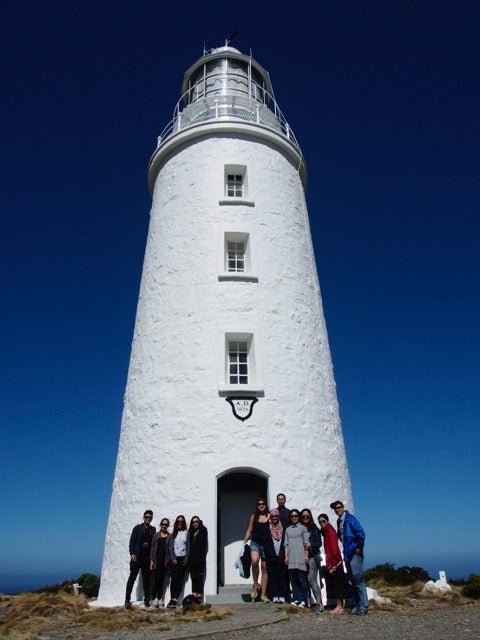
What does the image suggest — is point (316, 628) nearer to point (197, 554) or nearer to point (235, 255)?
point (197, 554)

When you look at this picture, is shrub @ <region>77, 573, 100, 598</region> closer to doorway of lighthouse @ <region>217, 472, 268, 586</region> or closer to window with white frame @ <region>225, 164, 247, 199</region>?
doorway of lighthouse @ <region>217, 472, 268, 586</region>

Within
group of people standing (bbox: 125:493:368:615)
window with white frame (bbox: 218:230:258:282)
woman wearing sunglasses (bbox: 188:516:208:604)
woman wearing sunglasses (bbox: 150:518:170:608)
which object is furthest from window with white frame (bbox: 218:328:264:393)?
woman wearing sunglasses (bbox: 150:518:170:608)

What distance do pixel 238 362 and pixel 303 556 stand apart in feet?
17.2

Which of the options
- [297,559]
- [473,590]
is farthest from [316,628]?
[473,590]

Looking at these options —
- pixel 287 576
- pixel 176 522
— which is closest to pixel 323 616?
pixel 287 576

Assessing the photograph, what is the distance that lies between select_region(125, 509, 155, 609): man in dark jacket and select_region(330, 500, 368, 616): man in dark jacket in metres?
3.99

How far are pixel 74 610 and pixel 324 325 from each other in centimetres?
926

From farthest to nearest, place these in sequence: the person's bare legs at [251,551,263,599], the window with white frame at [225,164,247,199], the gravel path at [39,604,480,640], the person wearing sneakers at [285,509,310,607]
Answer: the window with white frame at [225,164,247,199] < the person's bare legs at [251,551,263,599] < the person wearing sneakers at [285,509,310,607] < the gravel path at [39,604,480,640]

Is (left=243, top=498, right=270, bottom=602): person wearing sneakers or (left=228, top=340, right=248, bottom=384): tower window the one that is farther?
(left=228, top=340, right=248, bottom=384): tower window

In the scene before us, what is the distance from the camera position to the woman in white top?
35.3 ft

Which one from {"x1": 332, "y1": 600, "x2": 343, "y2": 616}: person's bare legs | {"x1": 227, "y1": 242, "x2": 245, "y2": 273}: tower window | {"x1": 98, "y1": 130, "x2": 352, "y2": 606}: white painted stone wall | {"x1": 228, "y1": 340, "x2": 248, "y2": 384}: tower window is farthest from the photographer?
{"x1": 227, "y1": 242, "x2": 245, "y2": 273}: tower window

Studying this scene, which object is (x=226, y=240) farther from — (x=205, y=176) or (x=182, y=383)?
(x=182, y=383)

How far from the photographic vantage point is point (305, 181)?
18641mm

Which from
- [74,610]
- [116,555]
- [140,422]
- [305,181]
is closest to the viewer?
[74,610]
